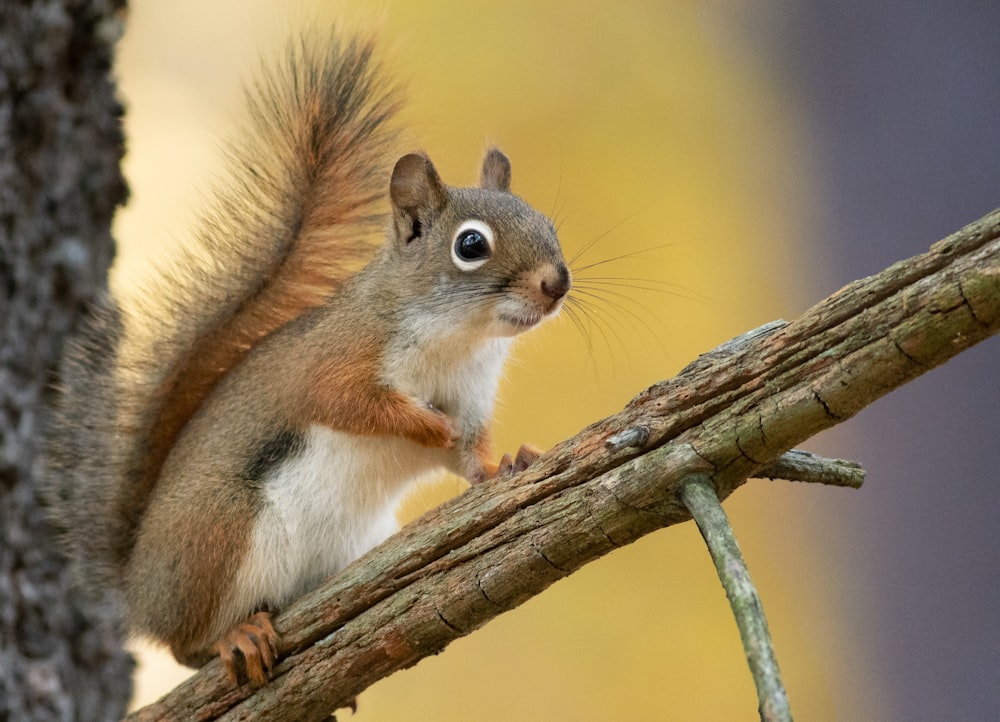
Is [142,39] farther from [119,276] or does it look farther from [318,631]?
[318,631]

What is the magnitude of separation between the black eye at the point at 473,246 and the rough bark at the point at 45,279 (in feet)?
2.51

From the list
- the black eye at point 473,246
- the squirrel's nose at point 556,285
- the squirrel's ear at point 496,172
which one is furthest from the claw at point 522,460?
the squirrel's ear at point 496,172

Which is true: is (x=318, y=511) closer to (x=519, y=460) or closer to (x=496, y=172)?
(x=519, y=460)

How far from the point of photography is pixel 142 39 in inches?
112

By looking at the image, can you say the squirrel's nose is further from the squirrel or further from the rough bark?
the rough bark

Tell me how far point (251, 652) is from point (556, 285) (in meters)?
0.73

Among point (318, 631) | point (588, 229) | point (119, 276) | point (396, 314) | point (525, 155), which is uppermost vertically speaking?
point (525, 155)

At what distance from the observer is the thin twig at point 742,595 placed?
908 millimetres

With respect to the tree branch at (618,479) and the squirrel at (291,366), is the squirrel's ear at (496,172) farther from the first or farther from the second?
the tree branch at (618,479)

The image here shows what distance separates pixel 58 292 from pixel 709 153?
2072 millimetres

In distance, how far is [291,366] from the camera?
1.79 meters

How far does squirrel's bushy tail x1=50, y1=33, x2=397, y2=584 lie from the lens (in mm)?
1812

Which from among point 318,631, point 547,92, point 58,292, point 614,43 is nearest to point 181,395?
point 58,292

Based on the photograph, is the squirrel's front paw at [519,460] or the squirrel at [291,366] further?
the squirrel at [291,366]
